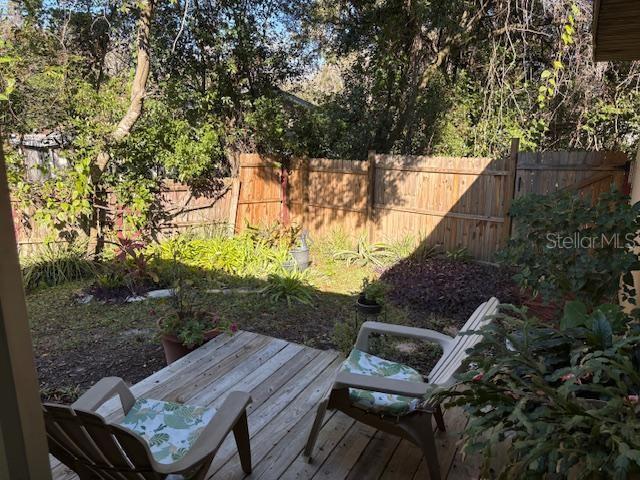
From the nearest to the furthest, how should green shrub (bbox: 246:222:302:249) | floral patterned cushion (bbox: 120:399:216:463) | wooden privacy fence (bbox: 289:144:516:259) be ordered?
1. floral patterned cushion (bbox: 120:399:216:463)
2. wooden privacy fence (bbox: 289:144:516:259)
3. green shrub (bbox: 246:222:302:249)

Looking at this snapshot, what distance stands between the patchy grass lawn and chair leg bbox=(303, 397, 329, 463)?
1429 millimetres

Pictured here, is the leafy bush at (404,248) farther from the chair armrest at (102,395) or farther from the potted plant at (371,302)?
the chair armrest at (102,395)

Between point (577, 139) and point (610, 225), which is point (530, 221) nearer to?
point (610, 225)

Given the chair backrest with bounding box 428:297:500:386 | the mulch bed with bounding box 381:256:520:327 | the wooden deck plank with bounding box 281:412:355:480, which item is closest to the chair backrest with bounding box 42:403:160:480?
the wooden deck plank with bounding box 281:412:355:480

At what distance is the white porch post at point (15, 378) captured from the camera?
25.0 inches

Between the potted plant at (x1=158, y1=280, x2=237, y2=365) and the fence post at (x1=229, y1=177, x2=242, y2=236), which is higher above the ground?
the fence post at (x1=229, y1=177, x2=242, y2=236)

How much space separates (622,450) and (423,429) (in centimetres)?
123

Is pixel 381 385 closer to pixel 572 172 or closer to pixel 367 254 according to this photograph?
pixel 572 172

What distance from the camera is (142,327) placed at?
4137 mm

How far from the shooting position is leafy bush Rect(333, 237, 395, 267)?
659 centimetres

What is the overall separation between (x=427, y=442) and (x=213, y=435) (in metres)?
0.94

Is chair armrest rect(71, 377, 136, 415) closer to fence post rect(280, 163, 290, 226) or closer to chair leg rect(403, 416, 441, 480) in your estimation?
chair leg rect(403, 416, 441, 480)

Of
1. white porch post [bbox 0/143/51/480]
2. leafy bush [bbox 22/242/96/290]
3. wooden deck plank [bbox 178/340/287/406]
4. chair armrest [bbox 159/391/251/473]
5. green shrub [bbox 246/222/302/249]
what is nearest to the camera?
white porch post [bbox 0/143/51/480]

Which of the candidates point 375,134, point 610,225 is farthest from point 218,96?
point 610,225
